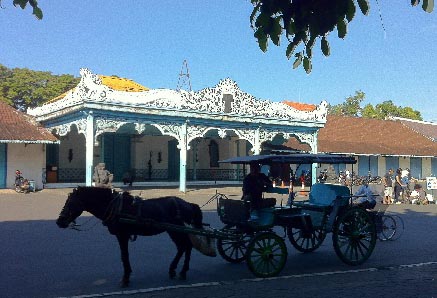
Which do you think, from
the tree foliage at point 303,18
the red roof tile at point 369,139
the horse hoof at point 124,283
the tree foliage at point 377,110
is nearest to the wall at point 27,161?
the red roof tile at point 369,139

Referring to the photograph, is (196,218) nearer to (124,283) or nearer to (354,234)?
(124,283)

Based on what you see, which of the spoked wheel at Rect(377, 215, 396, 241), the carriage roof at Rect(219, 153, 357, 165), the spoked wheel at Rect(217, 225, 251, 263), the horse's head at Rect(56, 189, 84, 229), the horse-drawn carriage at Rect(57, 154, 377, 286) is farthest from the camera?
the spoked wheel at Rect(377, 215, 396, 241)

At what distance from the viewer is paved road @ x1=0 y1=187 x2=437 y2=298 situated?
6.35 metres

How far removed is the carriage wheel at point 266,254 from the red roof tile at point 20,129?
18.1 metres

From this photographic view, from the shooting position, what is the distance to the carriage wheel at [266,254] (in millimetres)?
7211

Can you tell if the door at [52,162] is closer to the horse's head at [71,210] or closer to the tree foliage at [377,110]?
the horse's head at [71,210]

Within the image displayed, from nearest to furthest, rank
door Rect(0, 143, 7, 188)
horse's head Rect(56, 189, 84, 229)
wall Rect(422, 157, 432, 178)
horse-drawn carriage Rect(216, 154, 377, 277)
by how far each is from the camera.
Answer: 1. horse's head Rect(56, 189, 84, 229)
2. horse-drawn carriage Rect(216, 154, 377, 277)
3. door Rect(0, 143, 7, 188)
4. wall Rect(422, 157, 432, 178)

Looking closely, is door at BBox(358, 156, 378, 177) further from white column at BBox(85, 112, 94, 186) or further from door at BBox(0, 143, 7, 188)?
door at BBox(0, 143, 7, 188)

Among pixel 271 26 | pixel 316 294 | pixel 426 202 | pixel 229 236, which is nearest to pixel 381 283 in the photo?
pixel 316 294

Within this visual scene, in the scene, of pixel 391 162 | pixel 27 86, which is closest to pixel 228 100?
pixel 391 162

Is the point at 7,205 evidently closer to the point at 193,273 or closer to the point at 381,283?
the point at 193,273

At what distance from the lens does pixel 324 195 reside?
902cm

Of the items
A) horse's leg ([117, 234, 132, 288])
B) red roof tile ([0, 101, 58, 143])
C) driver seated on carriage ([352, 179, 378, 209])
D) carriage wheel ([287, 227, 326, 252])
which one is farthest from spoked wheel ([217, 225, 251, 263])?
red roof tile ([0, 101, 58, 143])

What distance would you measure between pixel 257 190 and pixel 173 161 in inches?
917
